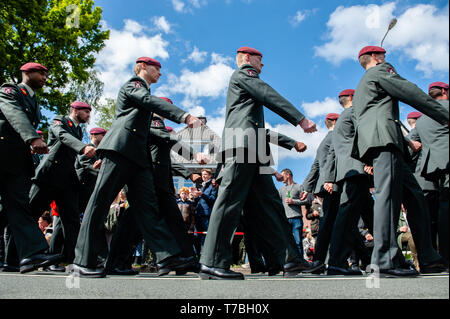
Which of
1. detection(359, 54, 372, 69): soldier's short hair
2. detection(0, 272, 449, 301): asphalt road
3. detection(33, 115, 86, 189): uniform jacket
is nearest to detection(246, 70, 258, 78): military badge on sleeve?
detection(359, 54, 372, 69): soldier's short hair

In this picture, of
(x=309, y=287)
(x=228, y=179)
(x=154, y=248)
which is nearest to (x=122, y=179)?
(x=154, y=248)

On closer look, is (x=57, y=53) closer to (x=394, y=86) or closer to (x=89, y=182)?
(x=89, y=182)

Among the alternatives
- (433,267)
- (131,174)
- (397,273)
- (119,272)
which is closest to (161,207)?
(119,272)

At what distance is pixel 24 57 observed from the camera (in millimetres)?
19234

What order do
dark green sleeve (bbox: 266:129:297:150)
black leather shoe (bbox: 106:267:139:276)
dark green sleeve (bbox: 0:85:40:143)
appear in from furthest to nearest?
black leather shoe (bbox: 106:267:139:276)
dark green sleeve (bbox: 266:129:297:150)
dark green sleeve (bbox: 0:85:40:143)

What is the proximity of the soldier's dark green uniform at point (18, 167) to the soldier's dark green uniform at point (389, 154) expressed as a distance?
354 cm

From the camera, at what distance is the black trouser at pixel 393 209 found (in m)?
3.98

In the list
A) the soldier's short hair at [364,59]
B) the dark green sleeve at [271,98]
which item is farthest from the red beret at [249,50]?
the soldier's short hair at [364,59]

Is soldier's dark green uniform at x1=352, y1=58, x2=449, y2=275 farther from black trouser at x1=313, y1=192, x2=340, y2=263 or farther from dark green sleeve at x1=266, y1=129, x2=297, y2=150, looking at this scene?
black trouser at x1=313, y1=192, x2=340, y2=263

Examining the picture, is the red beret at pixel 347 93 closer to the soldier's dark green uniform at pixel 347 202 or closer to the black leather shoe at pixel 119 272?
the soldier's dark green uniform at pixel 347 202

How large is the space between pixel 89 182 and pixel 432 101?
564cm

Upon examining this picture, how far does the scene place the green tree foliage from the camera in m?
18.8

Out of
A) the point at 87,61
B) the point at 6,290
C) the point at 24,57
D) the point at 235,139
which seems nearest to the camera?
the point at 6,290

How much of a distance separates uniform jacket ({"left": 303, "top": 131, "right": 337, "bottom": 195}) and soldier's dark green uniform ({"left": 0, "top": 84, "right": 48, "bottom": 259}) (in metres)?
3.96
